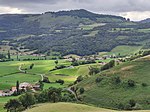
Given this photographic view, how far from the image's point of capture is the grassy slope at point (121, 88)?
12544cm

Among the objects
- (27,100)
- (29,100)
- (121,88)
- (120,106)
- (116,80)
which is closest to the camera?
(29,100)

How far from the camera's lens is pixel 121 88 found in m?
137

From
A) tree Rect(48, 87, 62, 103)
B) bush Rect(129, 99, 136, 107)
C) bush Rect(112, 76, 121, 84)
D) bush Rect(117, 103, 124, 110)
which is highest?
bush Rect(112, 76, 121, 84)

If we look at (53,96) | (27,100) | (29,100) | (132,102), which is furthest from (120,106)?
(27,100)

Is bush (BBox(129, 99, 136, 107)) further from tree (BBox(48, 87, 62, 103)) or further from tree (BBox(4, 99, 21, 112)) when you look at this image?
tree (BBox(4, 99, 21, 112))

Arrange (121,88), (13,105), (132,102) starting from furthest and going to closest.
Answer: (121,88) < (132,102) < (13,105)

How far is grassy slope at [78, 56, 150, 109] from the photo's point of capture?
412ft

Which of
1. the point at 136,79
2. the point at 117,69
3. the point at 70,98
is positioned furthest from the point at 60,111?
the point at 117,69

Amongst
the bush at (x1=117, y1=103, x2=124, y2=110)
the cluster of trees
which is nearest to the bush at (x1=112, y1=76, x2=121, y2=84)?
the bush at (x1=117, y1=103, x2=124, y2=110)

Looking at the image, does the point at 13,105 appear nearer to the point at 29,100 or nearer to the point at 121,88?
the point at 29,100

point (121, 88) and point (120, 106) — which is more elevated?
point (121, 88)

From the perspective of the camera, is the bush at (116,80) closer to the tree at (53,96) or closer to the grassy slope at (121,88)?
the grassy slope at (121,88)

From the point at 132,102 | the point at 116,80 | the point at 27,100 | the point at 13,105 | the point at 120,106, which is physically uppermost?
the point at 116,80

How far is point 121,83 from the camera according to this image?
141 metres
